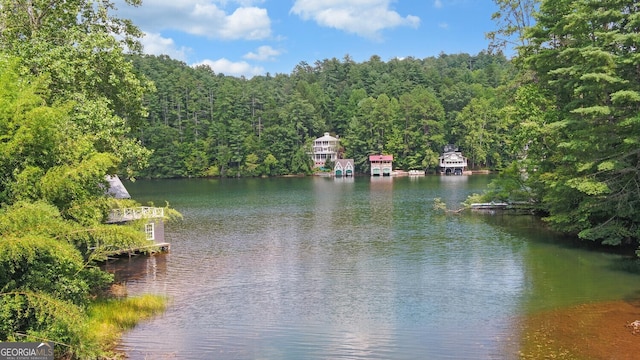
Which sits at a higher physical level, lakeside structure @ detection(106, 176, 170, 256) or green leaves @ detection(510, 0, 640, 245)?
green leaves @ detection(510, 0, 640, 245)

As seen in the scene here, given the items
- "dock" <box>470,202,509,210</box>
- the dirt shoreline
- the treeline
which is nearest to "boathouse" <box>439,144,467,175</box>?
the treeline

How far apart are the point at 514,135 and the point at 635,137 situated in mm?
10307

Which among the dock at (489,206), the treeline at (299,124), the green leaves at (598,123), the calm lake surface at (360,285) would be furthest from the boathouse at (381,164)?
the green leaves at (598,123)

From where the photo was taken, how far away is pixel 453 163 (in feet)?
303

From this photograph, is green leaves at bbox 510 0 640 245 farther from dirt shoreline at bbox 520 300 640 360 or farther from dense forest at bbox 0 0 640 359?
dirt shoreline at bbox 520 300 640 360

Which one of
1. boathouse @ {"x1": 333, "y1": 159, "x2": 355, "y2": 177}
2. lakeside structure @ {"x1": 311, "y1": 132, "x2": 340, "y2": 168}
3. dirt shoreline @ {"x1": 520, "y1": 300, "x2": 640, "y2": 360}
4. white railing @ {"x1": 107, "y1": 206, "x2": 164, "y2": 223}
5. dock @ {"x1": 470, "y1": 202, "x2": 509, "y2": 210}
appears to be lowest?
dirt shoreline @ {"x1": 520, "y1": 300, "x2": 640, "y2": 360}

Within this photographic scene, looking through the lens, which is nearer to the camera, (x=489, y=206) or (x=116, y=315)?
(x=116, y=315)

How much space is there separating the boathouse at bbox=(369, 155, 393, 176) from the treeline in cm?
362

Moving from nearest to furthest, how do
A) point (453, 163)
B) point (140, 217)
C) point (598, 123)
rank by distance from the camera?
point (598, 123), point (140, 217), point (453, 163)

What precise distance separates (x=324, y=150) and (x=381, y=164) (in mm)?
12780

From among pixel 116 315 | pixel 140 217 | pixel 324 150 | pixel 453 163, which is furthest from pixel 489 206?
pixel 324 150

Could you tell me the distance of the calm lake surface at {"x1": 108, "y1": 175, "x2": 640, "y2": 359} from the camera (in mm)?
14430

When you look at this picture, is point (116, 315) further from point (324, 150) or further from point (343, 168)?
point (324, 150)

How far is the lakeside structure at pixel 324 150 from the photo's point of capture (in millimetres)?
101938
